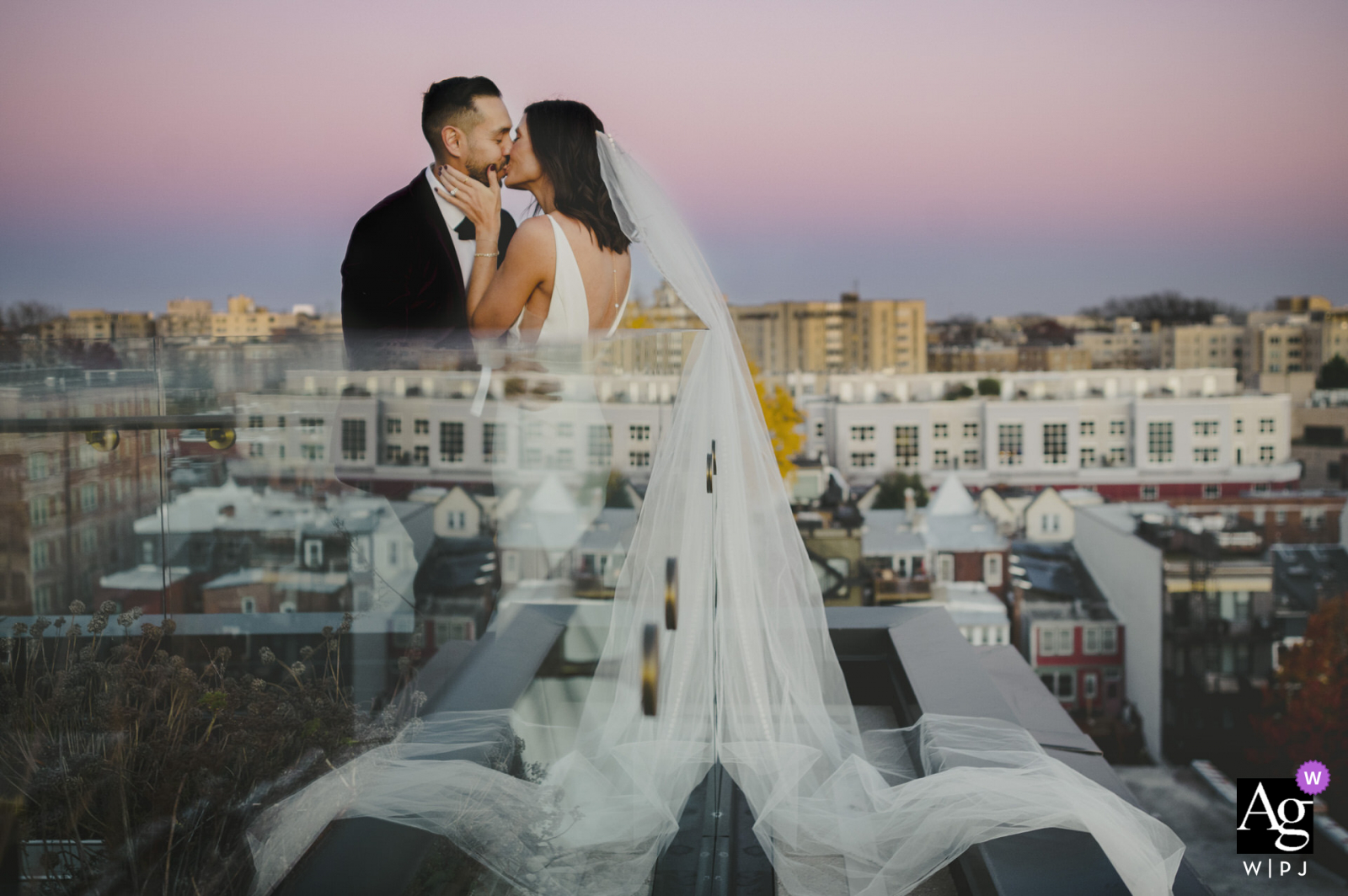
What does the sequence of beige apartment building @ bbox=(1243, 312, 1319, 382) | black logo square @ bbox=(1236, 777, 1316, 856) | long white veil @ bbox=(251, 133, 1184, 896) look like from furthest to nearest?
beige apartment building @ bbox=(1243, 312, 1319, 382), black logo square @ bbox=(1236, 777, 1316, 856), long white veil @ bbox=(251, 133, 1184, 896)

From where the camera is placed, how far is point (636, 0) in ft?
19.4

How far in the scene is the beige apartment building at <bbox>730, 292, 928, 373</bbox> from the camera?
22.3m

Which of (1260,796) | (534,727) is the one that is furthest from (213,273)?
(1260,796)

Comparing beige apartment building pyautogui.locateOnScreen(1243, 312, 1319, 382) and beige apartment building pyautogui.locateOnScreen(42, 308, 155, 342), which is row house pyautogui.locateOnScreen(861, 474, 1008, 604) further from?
beige apartment building pyautogui.locateOnScreen(42, 308, 155, 342)

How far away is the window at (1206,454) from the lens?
20688 mm

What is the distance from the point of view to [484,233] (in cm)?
221

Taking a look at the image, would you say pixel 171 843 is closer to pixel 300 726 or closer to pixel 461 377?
pixel 300 726

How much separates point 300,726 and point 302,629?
216 mm

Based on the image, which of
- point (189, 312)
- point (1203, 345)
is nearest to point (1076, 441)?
point (1203, 345)

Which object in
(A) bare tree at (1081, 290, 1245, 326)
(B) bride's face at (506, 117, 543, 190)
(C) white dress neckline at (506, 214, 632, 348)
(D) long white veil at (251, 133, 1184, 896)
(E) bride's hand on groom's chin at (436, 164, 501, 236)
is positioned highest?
(A) bare tree at (1081, 290, 1245, 326)

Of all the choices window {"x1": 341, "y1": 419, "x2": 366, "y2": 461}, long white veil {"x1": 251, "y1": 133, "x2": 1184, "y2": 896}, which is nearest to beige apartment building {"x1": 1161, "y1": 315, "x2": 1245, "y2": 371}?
long white veil {"x1": 251, "y1": 133, "x2": 1184, "y2": 896}

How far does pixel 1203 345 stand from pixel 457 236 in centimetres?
2427

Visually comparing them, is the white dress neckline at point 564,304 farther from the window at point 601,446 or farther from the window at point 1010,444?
the window at point 1010,444

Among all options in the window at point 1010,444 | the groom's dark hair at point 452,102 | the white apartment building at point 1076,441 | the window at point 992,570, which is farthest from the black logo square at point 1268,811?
the window at point 1010,444
